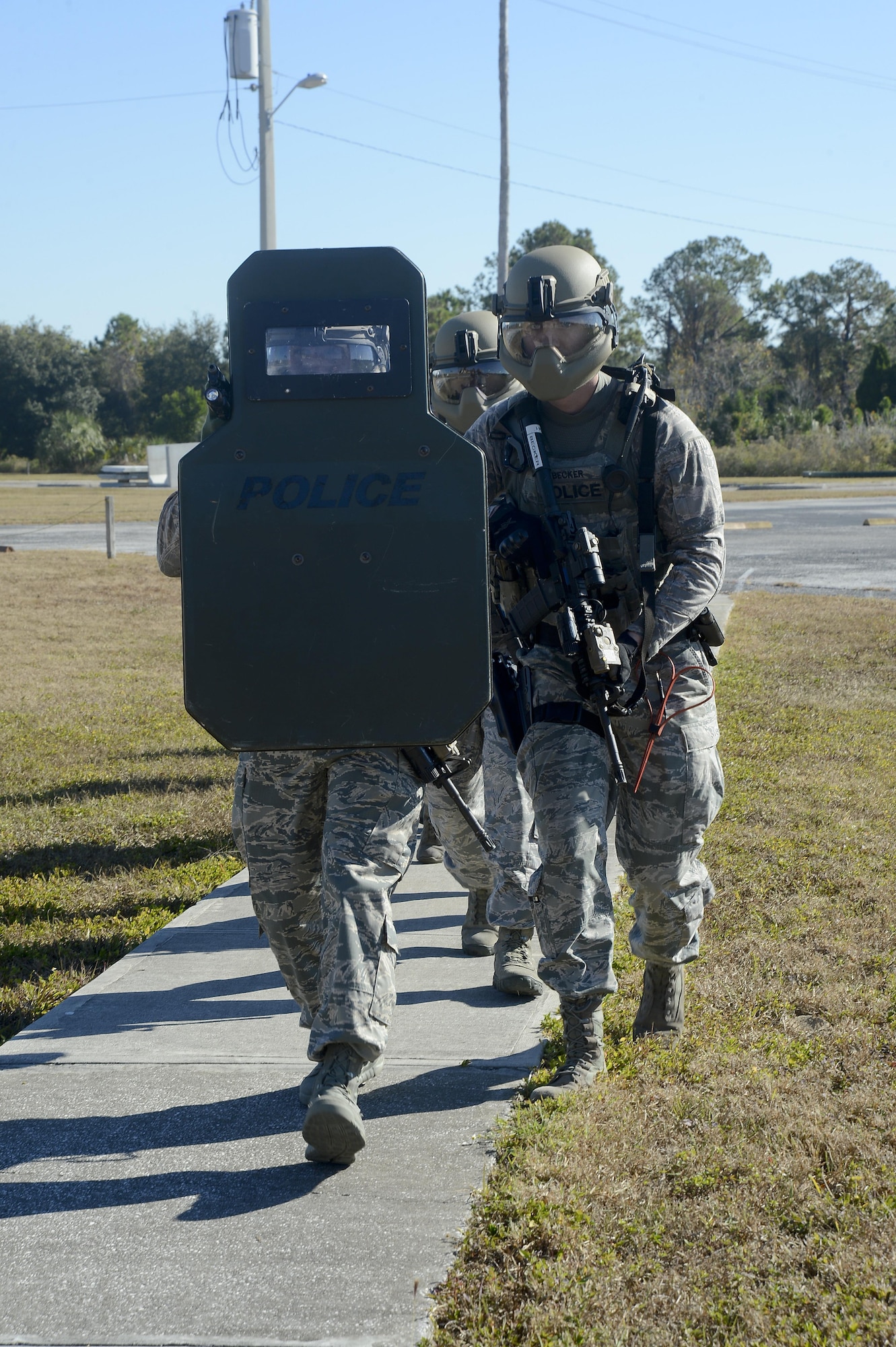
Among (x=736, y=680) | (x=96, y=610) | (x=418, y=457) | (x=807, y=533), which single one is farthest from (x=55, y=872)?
(x=807, y=533)

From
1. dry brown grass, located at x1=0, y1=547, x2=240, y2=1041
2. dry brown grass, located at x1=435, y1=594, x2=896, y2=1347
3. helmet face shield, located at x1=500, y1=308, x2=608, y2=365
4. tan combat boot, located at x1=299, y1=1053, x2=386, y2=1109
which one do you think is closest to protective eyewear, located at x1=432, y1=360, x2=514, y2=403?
helmet face shield, located at x1=500, y1=308, x2=608, y2=365

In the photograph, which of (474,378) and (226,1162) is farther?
(474,378)

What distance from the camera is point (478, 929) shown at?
4.71 metres

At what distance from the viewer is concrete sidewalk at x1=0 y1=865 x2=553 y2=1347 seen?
257 centimetres

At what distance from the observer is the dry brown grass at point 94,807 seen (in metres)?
5.14

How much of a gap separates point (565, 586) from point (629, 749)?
1.57 feet

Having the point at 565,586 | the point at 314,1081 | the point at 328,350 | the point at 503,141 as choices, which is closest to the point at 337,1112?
the point at 314,1081

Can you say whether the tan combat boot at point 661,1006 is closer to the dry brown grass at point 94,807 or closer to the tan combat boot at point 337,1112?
the tan combat boot at point 337,1112

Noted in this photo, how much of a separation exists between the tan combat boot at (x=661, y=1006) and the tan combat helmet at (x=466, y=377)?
237 cm

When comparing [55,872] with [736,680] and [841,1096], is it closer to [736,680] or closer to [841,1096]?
[841,1096]

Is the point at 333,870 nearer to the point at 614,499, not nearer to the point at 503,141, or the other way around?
the point at 614,499

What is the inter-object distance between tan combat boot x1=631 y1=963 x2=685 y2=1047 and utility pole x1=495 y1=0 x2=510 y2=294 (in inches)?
915

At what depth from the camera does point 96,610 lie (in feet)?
51.5

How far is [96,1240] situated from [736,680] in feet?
27.0
